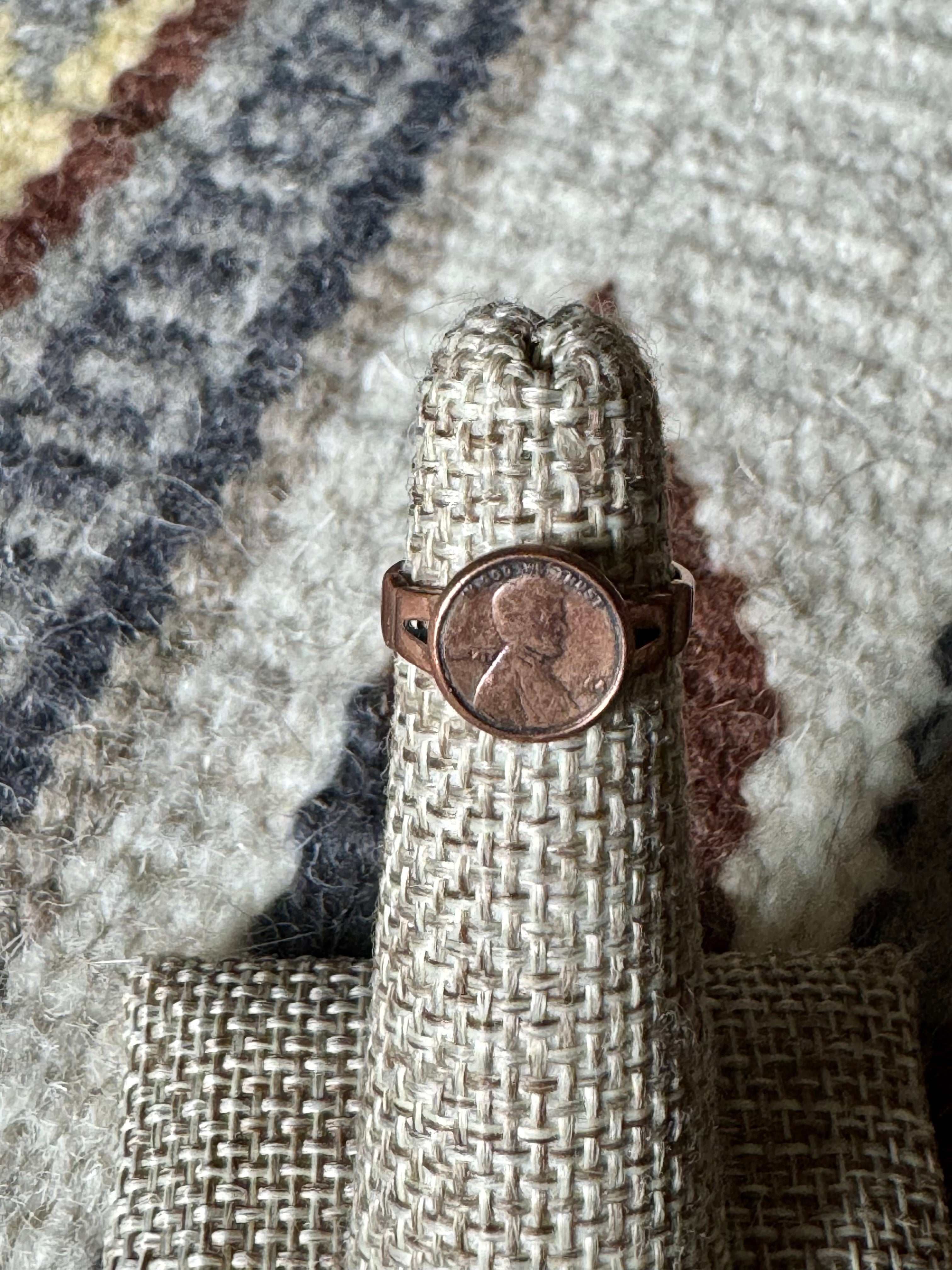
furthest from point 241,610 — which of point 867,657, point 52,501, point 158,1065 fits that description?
point 867,657

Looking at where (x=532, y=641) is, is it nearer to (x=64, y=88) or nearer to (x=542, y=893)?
(x=542, y=893)

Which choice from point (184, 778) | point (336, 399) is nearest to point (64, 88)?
point (336, 399)

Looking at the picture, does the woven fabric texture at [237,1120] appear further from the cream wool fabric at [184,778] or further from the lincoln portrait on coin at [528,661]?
the lincoln portrait on coin at [528,661]

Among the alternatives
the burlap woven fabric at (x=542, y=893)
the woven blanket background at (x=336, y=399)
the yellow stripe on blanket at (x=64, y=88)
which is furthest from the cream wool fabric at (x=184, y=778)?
the burlap woven fabric at (x=542, y=893)

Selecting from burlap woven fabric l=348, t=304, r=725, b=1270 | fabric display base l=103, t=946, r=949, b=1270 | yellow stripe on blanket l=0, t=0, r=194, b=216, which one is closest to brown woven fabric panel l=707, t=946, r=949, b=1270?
fabric display base l=103, t=946, r=949, b=1270

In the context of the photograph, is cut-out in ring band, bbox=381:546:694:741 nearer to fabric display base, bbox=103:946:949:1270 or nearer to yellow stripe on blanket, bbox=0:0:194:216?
fabric display base, bbox=103:946:949:1270

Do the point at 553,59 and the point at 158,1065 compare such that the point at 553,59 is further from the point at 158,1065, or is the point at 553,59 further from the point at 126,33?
the point at 158,1065
